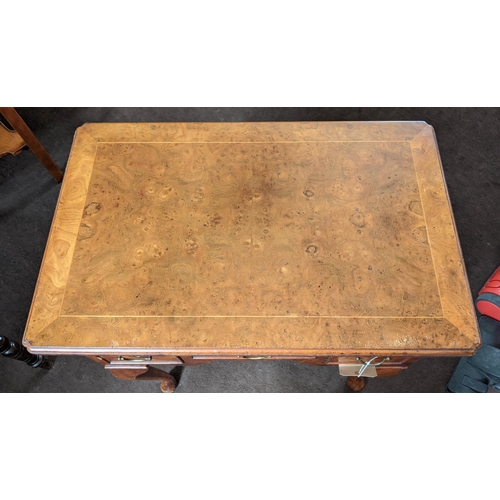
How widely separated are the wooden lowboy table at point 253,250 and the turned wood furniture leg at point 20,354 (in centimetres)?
45

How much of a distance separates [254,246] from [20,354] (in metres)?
1.24

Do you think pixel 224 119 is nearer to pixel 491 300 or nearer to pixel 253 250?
pixel 253 250

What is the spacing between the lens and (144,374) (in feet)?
5.59

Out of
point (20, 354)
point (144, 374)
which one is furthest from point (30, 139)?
point (144, 374)

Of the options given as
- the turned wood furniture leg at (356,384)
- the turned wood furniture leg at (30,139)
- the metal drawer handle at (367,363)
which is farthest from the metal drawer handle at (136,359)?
the turned wood furniture leg at (30,139)

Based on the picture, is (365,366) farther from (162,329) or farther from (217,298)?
(162,329)

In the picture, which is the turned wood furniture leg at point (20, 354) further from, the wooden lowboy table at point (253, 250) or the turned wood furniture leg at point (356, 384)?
the turned wood furniture leg at point (356, 384)

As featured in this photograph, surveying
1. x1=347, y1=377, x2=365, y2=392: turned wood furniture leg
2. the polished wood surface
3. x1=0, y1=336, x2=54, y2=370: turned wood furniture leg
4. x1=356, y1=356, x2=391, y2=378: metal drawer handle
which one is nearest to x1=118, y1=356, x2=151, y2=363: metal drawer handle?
the polished wood surface

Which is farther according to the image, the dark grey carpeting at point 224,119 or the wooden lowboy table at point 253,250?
the dark grey carpeting at point 224,119

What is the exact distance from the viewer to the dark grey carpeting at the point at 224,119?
2.01 meters

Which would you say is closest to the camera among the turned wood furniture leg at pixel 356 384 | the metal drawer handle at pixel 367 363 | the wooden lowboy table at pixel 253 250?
the wooden lowboy table at pixel 253 250

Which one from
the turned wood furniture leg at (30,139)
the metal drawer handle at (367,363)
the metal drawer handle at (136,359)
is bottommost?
the metal drawer handle at (367,363)

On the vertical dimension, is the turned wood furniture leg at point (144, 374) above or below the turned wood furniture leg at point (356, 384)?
above

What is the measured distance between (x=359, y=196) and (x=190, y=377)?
1.26 meters
